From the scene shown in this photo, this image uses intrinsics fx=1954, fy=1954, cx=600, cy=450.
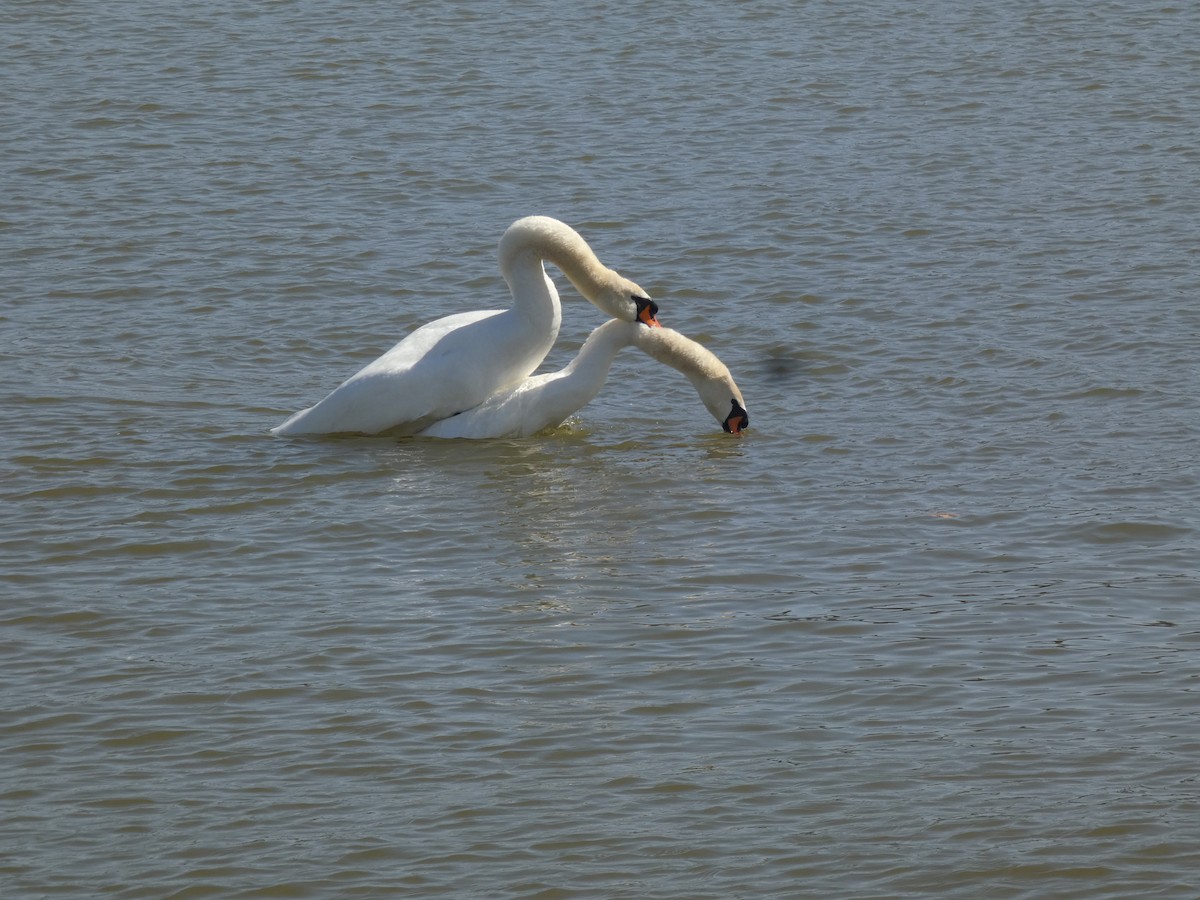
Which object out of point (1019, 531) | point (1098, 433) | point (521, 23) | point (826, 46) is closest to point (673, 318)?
point (1098, 433)

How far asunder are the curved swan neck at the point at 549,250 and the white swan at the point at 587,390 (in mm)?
287

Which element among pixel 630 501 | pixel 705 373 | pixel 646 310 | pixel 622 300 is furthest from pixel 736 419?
pixel 630 501

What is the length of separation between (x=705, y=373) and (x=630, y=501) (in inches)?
47.8

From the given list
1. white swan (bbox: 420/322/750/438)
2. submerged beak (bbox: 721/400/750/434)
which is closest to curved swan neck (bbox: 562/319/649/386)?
white swan (bbox: 420/322/750/438)

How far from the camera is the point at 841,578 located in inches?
305

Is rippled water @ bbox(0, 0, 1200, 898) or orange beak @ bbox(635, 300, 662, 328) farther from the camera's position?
orange beak @ bbox(635, 300, 662, 328)

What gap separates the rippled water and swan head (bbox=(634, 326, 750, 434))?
19cm

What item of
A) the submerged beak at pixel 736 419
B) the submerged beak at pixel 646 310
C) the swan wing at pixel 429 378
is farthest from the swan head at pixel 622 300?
the submerged beak at pixel 736 419

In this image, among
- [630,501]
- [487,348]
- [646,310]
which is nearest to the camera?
[630,501]

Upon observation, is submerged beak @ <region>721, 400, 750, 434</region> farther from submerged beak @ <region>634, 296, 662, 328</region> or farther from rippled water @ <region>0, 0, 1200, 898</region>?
submerged beak @ <region>634, 296, 662, 328</region>

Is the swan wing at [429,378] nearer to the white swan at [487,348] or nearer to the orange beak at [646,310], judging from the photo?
the white swan at [487,348]

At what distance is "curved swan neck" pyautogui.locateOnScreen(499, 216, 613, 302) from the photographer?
10.0 m

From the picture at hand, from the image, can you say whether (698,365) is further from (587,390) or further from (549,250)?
(549,250)

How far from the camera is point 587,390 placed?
10023 millimetres
